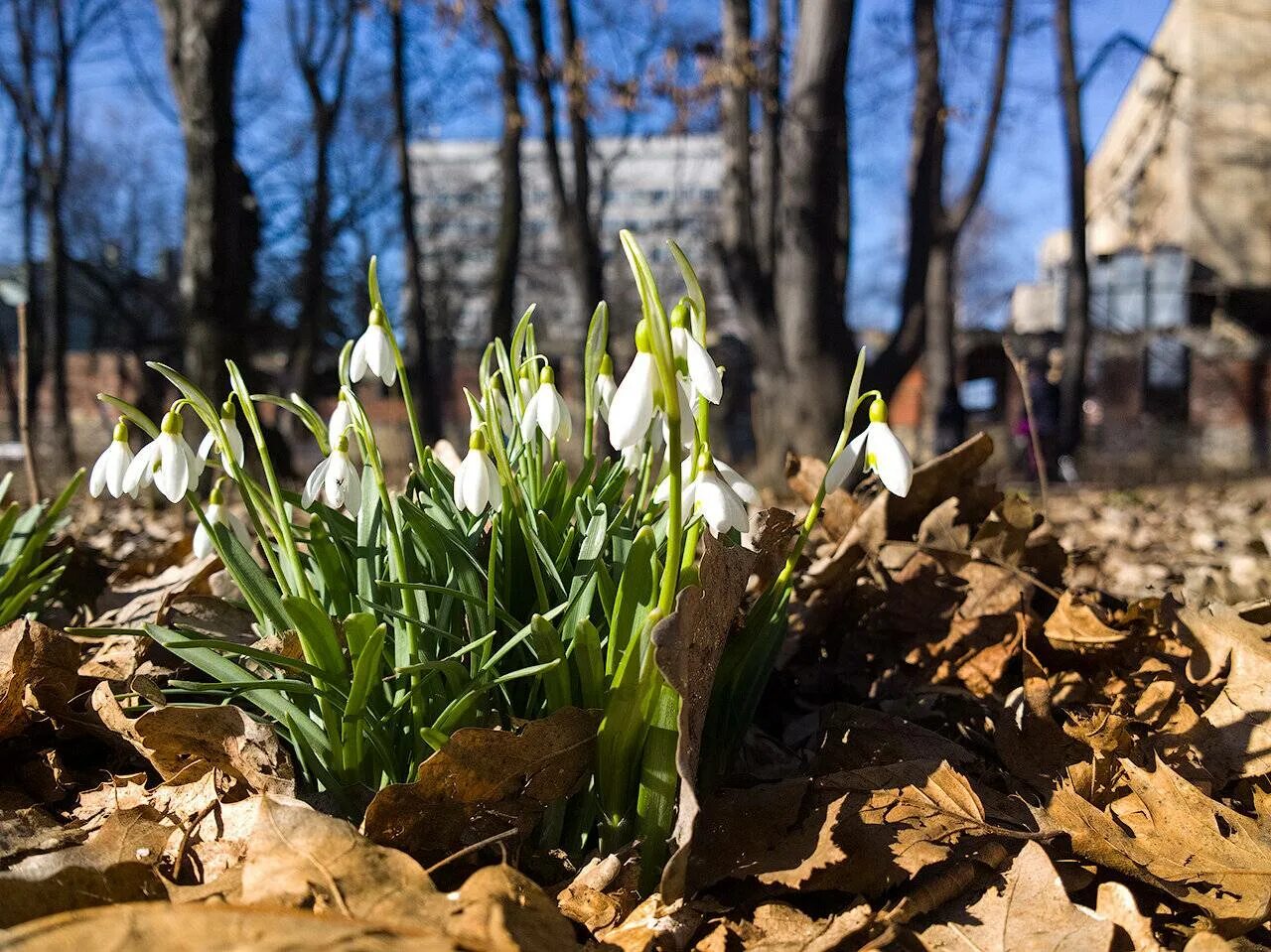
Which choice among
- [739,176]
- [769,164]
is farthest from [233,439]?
[739,176]

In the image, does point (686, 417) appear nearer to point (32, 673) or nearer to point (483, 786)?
point (483, 786)

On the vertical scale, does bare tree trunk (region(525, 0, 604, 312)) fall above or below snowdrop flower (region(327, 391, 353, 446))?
above

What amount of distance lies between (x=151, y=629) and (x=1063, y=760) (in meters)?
1.25

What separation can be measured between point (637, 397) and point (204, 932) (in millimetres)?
625

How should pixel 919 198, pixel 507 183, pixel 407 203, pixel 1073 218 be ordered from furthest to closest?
pixel 407 203 < pixel 1073 218 < pixel 507 183 < pixel 919 198

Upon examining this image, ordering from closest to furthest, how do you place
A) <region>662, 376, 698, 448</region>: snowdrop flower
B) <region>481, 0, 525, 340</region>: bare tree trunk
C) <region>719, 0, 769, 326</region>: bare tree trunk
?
<region>662, 376, 698, 448</region>: snowdrop flower
<region>719, 0, 769, 326</region>: bare tree trunk
<region>481, 0, 525, 340</region>: bare tree trunk

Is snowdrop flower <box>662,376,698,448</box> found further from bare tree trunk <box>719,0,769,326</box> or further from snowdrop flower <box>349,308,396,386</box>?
bare tree trunk <box>719,0,769,326</box>

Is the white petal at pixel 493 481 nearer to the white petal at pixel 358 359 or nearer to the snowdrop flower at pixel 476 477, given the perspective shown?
the snowdrop flower at pixel 476 477

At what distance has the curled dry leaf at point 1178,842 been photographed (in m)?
1.13

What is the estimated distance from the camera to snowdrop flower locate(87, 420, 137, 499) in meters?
1.36

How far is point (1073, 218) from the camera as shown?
1253 centimetres

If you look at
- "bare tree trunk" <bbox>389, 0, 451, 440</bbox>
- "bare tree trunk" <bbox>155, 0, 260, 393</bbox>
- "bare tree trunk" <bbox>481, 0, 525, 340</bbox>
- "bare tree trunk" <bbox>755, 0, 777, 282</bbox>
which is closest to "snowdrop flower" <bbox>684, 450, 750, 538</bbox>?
"bare tree trunk" <bbox>155, 0, 260, 393</bbox>

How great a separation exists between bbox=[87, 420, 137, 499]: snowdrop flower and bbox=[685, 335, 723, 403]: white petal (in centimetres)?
76

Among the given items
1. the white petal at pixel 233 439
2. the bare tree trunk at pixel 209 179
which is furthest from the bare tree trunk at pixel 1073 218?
the white petal at pixel 233 439
